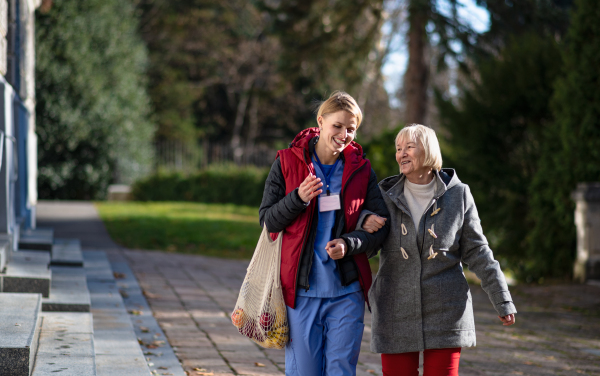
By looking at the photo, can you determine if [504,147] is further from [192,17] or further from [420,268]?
[192,17]

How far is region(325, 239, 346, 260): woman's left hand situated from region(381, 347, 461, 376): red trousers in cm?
61

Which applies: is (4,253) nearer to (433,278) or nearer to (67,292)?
(67,292)

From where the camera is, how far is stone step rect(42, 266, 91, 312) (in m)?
4.92

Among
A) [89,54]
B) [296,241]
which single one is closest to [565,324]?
[296,241]

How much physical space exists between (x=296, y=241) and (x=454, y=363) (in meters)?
0.94

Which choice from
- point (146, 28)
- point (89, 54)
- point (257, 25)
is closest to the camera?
point (89, 54)

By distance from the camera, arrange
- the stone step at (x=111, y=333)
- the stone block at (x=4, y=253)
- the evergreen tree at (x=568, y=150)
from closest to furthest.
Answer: the stone step at (x=111, y=333), the stone block at (x=4, y=253), the evergreen tree at (x=568, y=150)

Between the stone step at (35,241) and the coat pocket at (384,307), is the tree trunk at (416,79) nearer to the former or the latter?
the stone step at (35,241)

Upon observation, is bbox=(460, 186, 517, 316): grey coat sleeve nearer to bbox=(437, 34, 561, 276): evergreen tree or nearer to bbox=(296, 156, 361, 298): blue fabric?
bbox=(296, 156, 361, 298): blue fabric

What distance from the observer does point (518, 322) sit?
6.50m

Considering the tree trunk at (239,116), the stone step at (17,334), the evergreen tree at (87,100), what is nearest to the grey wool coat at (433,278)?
the stone step at (17,334)

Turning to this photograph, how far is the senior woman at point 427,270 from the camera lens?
289 centimetres

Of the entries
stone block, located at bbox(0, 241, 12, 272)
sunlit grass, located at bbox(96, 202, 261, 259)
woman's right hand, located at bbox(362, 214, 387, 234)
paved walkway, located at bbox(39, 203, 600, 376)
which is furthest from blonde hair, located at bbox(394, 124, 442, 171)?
sunlit grass, located at bbox(96, 202, 261, 259)

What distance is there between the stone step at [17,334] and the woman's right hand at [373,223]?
1.82m
